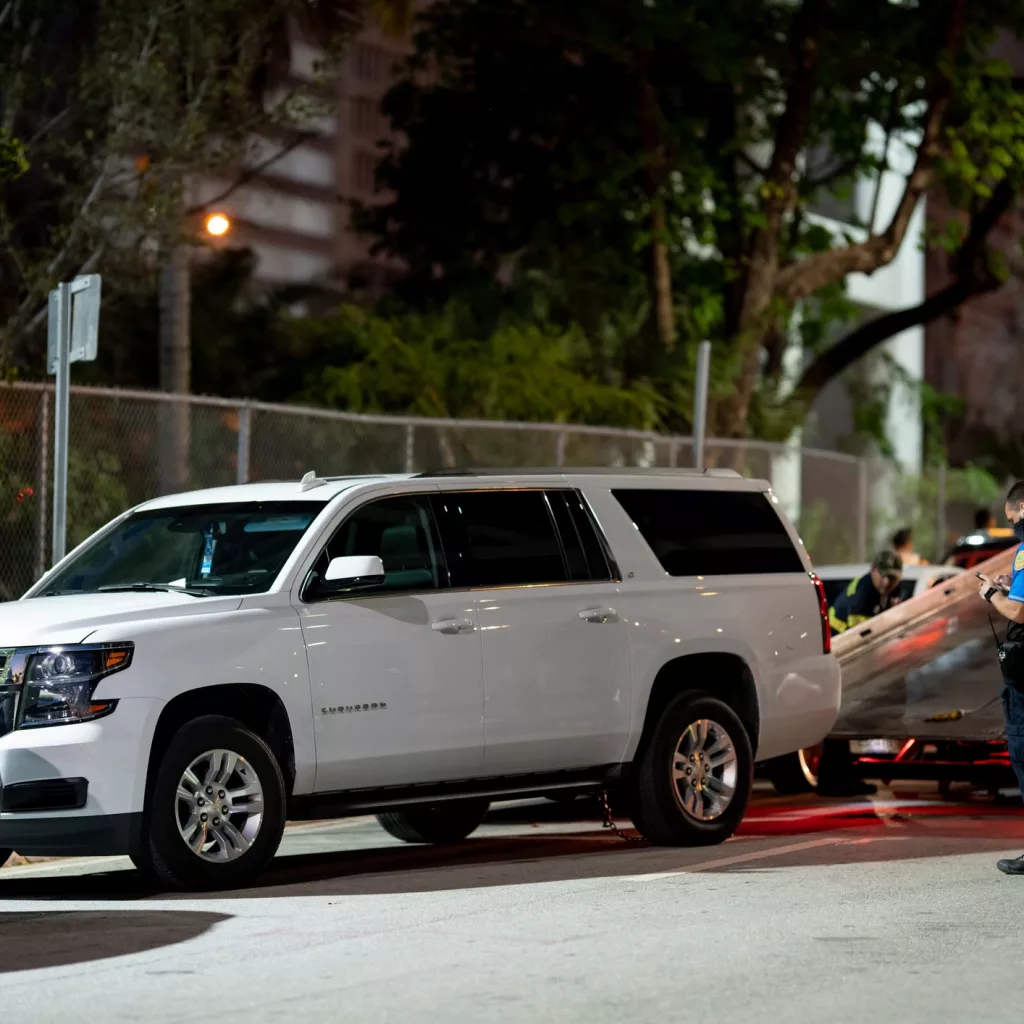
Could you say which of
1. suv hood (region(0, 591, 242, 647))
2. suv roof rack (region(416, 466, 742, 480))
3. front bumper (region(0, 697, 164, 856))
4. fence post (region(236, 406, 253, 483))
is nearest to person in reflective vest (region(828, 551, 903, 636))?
suv roof rack (region(416, 466, 742, 480))

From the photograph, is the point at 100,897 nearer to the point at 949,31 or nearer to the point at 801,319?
the point at 949,31

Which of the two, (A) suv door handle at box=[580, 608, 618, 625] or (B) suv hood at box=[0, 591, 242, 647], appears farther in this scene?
(A) suv door handle at box=[580, 608, 618, 625]

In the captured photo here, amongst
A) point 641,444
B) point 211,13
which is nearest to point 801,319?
point 641,444

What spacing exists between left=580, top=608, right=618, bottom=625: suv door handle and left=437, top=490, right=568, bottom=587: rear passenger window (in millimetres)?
211

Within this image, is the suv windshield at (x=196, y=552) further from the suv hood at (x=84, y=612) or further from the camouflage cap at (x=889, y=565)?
the camouflage cap at (x=889, y=565)

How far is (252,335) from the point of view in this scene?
28.2 meters

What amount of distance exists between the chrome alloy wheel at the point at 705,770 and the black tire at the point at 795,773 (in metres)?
2.85

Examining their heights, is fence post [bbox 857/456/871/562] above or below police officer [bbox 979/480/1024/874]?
above

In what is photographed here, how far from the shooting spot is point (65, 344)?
1365 centimetres

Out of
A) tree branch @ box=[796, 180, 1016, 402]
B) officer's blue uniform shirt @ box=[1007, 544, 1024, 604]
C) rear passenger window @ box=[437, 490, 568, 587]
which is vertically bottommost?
officer's blue uniform shirt @ box=[1007, 544, 1024, 604]

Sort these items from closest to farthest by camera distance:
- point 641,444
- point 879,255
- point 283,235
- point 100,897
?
point 100,897 < point 641,444 < point 879,255 < point 283,235

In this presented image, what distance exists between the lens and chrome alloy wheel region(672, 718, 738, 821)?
39.6 feet

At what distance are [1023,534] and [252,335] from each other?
60.5ft

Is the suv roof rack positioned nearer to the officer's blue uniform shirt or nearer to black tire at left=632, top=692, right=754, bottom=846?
black tire at left=632, top=692, right=754, bottom=846
